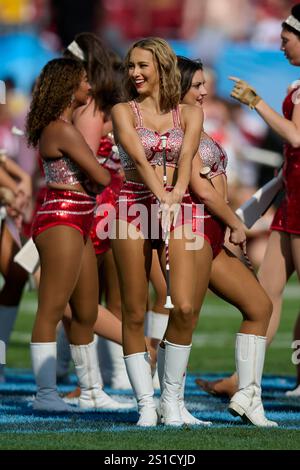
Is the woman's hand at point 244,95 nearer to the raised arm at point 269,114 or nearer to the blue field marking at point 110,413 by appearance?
the raised arm at point 269,114

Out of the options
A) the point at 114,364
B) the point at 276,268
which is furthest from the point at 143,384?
the point at 114,364

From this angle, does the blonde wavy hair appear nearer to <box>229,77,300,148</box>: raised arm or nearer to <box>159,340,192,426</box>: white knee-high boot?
<box>229,77,300,148</box>: raised arm

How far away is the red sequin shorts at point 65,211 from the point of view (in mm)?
7348

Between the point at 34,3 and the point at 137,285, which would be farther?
the point at 34,3

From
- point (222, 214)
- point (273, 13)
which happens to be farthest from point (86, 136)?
point (273, 13)

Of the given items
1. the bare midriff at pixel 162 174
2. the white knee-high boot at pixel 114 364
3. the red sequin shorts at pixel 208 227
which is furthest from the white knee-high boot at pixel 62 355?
the bare midriff at pixel 162 174

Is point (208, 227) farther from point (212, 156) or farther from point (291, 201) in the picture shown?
point (291, 201)

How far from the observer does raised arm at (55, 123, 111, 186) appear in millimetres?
7230

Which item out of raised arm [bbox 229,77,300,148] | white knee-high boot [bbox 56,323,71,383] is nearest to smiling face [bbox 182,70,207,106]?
raised arm [bbox 229,77,300,148]

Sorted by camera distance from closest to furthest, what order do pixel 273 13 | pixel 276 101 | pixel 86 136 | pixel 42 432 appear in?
pixel 42 432
pixel 86 136
pixel 276 101
pixel 273 13

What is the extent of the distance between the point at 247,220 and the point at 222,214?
1246 millimetres

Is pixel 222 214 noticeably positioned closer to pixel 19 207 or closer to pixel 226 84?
pixel 19 207

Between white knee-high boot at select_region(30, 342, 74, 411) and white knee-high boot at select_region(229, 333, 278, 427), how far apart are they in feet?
3.67
